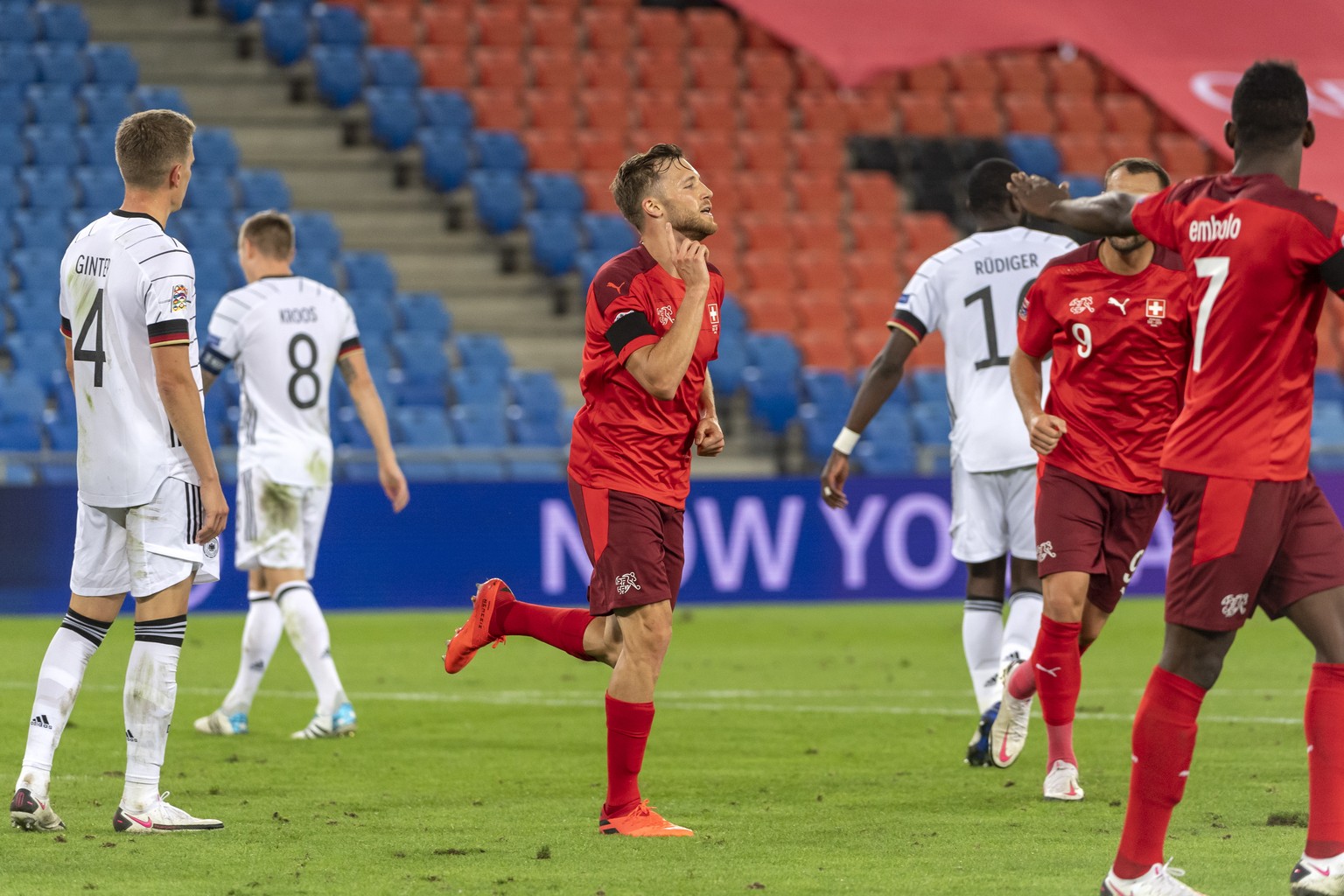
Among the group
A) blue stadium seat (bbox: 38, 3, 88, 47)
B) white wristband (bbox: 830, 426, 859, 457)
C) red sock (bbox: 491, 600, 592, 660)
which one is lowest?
red sock (bbox: 491, 600, 592, 660)

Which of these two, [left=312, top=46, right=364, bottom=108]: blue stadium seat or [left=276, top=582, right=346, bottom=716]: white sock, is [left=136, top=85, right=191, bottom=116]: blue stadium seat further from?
[left=276, top=582, right=346, bottom=716]: white sock

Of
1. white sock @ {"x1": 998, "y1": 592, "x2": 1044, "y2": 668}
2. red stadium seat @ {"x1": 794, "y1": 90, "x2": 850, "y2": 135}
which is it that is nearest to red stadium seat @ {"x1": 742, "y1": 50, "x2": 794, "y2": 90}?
red stadium seat @ {"x1": 794, "y1": 90, "x2": 850, "y2": 135}

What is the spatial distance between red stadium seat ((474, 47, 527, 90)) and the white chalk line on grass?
42.6ft

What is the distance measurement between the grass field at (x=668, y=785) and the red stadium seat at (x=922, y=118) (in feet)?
41.0

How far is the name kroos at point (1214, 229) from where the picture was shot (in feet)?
15.1

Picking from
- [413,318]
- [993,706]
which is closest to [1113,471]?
[993,706]

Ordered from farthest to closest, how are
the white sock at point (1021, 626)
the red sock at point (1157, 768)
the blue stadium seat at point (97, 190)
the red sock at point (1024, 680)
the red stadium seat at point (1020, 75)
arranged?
the red stadium seat at point (1020, 75) < the blue stadium seat at point (97, 190) < the white sock at point (1021, 626) < the red sock at point (1024, 680) < the red sock at point (1157, 768)

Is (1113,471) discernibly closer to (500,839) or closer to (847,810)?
(847,810)

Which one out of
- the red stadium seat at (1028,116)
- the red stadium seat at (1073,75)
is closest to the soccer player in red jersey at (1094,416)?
the red stadium seat at (1028,116)

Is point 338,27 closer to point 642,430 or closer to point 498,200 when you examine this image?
point 498,200

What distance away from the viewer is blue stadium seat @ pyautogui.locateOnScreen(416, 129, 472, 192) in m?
21.1

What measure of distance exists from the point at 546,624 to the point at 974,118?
19.0 m

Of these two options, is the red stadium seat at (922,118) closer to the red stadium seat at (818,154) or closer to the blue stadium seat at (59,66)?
the red stadium seat at (818,154)

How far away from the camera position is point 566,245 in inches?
806
